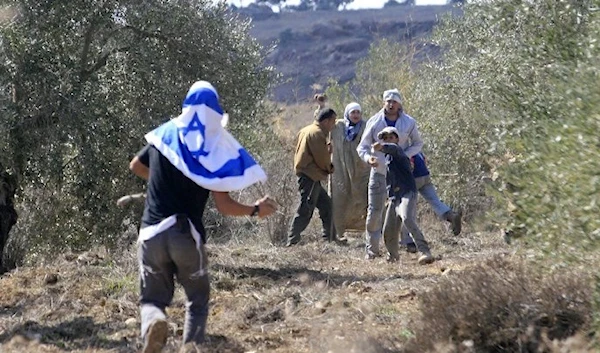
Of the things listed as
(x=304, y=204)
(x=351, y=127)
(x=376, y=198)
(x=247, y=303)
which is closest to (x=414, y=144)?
(x=376, y=198)

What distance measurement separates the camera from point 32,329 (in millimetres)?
8547

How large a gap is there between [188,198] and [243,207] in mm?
327

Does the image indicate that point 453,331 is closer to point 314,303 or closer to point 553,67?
point 553,67

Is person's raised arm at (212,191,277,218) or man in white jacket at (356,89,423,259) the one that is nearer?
person's raised arm at (212,191,277,218)

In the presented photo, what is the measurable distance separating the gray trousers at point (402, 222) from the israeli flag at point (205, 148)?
4.61 metres

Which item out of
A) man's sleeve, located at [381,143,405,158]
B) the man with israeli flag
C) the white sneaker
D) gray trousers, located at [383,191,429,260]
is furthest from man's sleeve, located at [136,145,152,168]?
gray trousers, located at [383,191,429,260]

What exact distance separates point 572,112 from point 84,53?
261 inches

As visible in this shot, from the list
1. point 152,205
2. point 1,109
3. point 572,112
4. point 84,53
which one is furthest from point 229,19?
point 572,112

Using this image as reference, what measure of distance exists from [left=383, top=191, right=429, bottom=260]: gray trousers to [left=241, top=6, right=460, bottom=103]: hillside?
4696 centimetres

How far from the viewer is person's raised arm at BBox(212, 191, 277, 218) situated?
6887mm

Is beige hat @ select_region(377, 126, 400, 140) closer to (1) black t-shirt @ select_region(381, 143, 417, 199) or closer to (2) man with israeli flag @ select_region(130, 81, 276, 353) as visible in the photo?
(1) black t-shirt @ select_region(381, 143, 417, 199)

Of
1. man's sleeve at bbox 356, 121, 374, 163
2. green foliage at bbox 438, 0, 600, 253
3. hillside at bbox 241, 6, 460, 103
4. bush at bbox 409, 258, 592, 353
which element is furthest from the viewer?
hillside at bbox 241, 6, 460, 103

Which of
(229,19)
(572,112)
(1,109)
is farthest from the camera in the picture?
(229,19)

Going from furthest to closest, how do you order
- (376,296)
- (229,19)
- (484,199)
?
(484,199), (229,19), (376,296)
